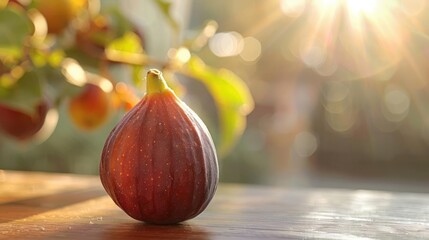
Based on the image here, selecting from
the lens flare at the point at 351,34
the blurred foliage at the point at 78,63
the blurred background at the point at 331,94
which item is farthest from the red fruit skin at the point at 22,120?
the blurred background at the point at 331,94

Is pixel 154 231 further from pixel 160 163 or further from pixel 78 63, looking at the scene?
pixel 78 63

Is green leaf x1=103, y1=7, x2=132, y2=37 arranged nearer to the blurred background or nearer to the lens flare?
the lens flare

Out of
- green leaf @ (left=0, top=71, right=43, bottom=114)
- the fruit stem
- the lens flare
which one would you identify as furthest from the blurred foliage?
the lens flare

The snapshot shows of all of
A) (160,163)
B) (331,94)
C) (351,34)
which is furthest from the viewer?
(331,94)

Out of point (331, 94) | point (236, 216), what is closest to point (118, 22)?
point (236, 216)

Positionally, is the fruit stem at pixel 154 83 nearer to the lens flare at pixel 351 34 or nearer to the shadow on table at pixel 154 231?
the shadow on table at pixel 154 231
